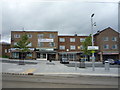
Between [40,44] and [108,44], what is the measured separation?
2398 centimetres

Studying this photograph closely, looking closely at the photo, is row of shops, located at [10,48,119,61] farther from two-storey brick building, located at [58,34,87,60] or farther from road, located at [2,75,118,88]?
road, located at [2,75,118,88]

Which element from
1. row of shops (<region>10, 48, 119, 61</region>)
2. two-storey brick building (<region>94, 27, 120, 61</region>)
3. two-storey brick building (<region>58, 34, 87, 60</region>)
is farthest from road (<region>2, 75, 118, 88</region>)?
two-storey brick building (<region>58, 34, 87, 60</region>)

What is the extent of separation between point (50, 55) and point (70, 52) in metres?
7.69

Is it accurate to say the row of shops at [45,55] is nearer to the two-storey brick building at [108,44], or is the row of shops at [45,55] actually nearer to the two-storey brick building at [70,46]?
the two-storey brick building at [108,44]

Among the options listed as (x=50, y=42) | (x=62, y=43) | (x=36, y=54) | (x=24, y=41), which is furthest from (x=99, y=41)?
(x=24, y=41)

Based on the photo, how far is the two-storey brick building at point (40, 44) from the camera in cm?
5675

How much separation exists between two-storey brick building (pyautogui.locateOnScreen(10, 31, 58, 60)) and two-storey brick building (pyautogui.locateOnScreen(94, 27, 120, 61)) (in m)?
15.7

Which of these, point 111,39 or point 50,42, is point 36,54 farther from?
point 111,39

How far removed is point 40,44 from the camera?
5800 cm

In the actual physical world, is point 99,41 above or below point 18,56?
above

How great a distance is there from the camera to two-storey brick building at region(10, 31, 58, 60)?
56.8 metres

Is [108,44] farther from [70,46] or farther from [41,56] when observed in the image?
[41,56]

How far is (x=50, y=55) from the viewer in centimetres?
5756

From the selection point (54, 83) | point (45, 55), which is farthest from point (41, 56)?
point (54, 83)
